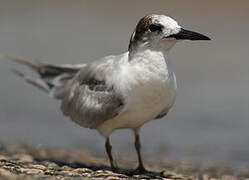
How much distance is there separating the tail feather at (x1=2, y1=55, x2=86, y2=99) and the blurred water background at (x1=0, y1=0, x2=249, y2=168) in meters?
1.53

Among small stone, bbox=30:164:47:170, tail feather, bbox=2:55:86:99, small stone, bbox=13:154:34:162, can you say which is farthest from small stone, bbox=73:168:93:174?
tail feather, bbox=2:55:86:99

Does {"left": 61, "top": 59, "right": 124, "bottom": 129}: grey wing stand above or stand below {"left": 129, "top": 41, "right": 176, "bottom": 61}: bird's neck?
below

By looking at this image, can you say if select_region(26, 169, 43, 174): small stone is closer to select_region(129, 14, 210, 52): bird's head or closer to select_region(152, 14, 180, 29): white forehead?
select_region(129, 14, 210, 52): bird's head

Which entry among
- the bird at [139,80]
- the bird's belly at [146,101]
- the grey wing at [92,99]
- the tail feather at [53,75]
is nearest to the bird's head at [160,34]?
the bird at [139,80]

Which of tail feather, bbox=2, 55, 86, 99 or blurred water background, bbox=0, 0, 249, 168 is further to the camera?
blurred water background, bbox=0, 0, 249, 168

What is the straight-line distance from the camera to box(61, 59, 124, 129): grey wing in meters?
6.35

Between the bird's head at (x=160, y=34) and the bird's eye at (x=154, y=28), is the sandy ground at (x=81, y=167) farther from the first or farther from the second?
the bird's eye at (x=154, y=28)

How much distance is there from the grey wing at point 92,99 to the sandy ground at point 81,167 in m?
0.57

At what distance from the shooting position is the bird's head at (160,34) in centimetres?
597

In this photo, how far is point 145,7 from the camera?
20.0 m

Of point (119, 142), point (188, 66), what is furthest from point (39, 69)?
point (188, 66)

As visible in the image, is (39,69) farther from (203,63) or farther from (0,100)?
(203,63)

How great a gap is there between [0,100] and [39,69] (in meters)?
4.09

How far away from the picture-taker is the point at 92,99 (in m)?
6.79
